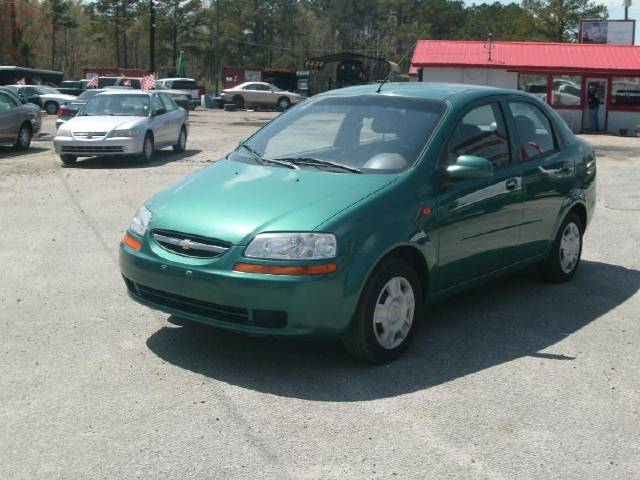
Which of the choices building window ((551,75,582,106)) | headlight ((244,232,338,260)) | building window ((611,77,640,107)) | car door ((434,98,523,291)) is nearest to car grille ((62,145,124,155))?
car door ((434,98,523,291))

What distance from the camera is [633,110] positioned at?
105ft

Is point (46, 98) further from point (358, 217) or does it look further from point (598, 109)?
point (358, 217)

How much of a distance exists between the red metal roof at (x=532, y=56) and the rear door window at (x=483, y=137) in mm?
27668

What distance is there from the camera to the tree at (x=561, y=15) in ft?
214

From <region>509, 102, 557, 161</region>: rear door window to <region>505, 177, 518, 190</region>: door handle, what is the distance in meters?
0.32

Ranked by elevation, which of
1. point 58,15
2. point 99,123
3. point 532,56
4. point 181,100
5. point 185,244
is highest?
point 58,15

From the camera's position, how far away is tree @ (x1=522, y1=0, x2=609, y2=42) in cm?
6538

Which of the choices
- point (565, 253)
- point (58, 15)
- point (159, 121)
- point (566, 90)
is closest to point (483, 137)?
point (565, 253)

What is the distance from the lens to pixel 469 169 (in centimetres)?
534

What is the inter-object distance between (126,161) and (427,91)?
1235cm

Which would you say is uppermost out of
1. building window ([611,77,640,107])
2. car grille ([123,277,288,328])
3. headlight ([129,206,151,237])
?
building window ([611,77,640,107])

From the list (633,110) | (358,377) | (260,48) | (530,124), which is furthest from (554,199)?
(260,48)

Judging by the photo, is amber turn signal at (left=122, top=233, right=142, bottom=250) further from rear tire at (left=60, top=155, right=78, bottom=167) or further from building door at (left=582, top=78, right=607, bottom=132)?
building door at (left=582, top=78, right=607, bottom=132)

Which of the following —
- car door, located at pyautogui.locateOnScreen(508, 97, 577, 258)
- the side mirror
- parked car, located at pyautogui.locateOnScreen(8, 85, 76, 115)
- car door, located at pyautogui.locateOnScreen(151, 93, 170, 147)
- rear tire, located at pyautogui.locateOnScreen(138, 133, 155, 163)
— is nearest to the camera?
the side mirror
